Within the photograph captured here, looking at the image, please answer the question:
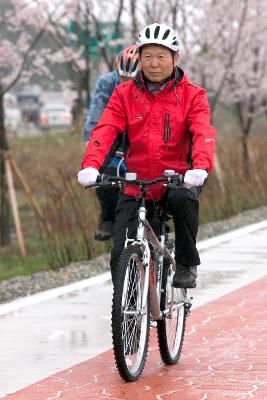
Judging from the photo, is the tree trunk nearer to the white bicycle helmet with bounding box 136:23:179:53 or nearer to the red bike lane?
the red bike lane

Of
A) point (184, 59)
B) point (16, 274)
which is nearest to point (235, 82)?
point (184, 59)

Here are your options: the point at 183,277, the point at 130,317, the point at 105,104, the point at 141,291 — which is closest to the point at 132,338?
the point at 130,317

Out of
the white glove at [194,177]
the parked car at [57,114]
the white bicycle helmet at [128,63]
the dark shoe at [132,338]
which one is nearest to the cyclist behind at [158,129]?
the white glove at [194,177]

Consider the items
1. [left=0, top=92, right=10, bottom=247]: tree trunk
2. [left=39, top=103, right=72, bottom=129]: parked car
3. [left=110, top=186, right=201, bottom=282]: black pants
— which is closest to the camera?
[left=110, top=186, right=201, bottom=282]: black pants

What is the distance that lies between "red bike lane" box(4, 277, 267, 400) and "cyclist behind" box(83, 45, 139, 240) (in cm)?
176

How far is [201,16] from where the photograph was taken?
26094 mm

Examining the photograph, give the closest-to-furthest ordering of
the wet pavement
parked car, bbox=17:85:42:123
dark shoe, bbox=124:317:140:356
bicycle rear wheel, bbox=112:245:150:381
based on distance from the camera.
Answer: bicycle rear wheel, bbox=112:245:150:381 < dark shoe, bbox=124:317:140:356 < the wet pavement < parked car, bbox=17:85:42:123

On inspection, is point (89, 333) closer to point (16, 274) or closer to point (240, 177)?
point (16, 274)

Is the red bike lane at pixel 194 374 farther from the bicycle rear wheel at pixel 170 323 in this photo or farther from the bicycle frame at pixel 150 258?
the bicycle frame at pixel 150 258

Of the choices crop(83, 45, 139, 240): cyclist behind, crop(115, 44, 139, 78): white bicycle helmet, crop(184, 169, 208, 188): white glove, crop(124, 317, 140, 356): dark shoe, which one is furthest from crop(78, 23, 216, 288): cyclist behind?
crop(115, 44, 139, 78): white bicycle helmet

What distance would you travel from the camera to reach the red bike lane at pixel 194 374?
6.06m

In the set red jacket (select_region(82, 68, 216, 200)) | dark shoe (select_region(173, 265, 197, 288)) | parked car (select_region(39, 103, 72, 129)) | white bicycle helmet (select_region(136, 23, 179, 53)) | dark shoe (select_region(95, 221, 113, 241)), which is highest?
white bicycle helmet (select_region(136, 23, 179, 53))

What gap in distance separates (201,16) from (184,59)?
0.94 metres

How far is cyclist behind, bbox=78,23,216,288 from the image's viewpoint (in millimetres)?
6492
